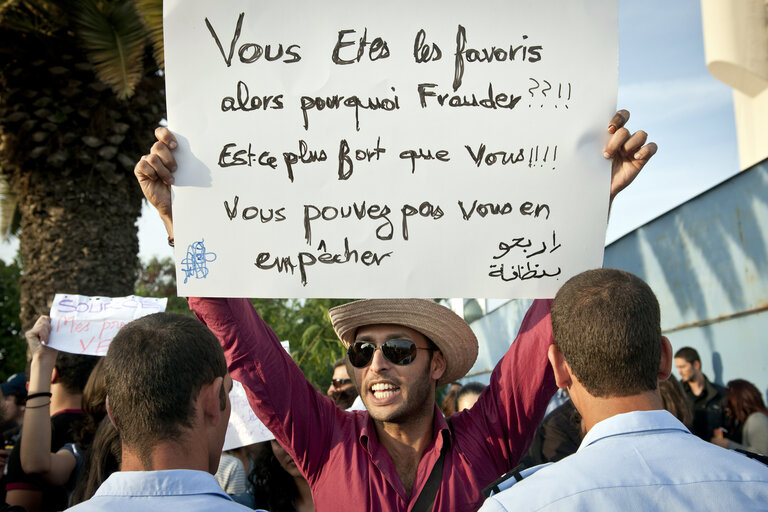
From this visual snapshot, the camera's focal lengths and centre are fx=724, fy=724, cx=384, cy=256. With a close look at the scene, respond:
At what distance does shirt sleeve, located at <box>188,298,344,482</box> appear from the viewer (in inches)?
96.9

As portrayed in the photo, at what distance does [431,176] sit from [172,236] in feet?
3.03

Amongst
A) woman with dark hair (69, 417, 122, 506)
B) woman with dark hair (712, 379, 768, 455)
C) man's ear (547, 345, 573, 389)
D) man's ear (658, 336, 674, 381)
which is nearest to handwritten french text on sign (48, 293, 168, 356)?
woman with dark hair (69, 417, 122, 506)

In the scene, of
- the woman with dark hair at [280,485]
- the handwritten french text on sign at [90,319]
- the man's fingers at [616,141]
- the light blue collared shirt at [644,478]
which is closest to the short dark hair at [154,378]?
the light blue collared shirt at [644,478]

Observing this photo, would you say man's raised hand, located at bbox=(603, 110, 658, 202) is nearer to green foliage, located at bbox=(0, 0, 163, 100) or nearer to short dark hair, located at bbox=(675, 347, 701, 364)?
short dark hair, located at bbox=(675, 347, 701, 364)

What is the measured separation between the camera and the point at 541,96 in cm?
242

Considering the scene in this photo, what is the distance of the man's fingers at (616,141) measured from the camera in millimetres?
2344

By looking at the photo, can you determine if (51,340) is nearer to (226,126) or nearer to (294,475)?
(294,475)

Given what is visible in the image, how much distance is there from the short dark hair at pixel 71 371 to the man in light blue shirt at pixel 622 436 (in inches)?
119

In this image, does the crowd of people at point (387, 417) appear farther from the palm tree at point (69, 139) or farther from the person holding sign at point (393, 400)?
the palm tree at point (69, 139)

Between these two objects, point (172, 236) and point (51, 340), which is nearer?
point (172, 236)

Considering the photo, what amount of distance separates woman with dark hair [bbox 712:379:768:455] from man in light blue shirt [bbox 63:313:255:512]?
4.63 meters

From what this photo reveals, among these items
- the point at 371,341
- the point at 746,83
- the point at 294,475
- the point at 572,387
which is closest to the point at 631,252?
the point at 746,83

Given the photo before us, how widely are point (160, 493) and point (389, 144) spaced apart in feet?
4.25

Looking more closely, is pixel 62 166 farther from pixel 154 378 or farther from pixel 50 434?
pixel 154 378
